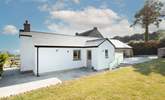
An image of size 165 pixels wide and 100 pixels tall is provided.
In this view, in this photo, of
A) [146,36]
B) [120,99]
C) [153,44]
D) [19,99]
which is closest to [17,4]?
[19,99]

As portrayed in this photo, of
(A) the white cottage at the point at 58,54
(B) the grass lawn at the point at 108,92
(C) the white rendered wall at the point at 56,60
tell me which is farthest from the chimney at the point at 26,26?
(B) the grass lawn at the point at 108,92

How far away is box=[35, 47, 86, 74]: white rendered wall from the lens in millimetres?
15216

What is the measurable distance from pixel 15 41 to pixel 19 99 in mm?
15199

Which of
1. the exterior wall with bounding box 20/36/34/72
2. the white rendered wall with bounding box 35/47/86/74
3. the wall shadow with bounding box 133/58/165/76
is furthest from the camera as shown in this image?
the exterior wall with bounding box 20/36/34/72

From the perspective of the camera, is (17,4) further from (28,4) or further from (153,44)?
(153,44)

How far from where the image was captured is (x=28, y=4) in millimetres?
15641

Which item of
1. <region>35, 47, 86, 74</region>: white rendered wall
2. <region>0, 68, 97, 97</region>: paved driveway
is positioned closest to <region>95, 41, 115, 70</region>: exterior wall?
<region>35, 47, 86, 74</region>: white rendered wall

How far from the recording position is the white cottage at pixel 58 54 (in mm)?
15312

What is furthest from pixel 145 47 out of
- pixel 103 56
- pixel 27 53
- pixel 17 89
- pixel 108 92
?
pixel 17 89

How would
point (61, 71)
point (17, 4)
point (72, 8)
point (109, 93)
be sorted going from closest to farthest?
point (109, 93), point (17, 4), point (61, 71), point (72, 8)

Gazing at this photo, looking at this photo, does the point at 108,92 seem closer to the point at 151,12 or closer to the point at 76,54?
the point at 76,54

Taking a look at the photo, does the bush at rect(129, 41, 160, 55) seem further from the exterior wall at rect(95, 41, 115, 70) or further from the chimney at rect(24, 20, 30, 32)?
the chimney at rect(24, 20, 30, 32)

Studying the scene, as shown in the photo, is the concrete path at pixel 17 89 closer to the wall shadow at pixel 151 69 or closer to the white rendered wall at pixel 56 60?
the white rendered wall at pixel 56 60

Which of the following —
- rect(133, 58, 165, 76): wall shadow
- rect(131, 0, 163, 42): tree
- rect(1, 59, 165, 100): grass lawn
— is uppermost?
rect(131, 0, 163, 42): tree
